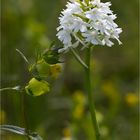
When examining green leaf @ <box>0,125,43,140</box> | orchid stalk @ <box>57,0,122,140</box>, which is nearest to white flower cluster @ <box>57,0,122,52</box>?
orchid stalk @ <box>57,0,122,140</box>

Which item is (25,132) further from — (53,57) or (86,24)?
(86,24)

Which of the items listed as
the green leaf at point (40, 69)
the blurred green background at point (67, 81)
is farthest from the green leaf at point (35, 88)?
the blurred green background at point (67, 81)

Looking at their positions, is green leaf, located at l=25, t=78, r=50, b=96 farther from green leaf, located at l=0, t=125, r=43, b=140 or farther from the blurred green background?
the blurred green background

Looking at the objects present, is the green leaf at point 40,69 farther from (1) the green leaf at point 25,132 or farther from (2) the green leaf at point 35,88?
(1) the green leaf at point 25,132

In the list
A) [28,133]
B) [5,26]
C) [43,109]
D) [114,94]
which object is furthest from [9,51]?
[28,133]

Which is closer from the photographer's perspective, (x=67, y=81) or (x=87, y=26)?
(x=87, y=26)

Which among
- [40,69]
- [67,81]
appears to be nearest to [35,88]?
[40,69]
